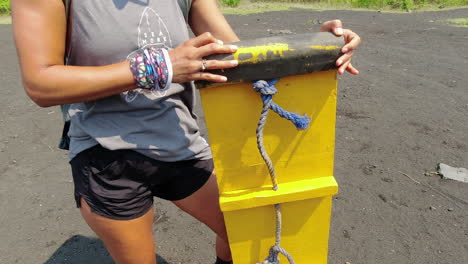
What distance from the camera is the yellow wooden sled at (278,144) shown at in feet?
3.25

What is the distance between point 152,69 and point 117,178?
0.48 m

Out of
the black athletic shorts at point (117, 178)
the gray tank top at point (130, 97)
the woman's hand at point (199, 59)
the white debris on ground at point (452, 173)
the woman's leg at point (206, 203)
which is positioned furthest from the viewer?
the white debris on ground at point (452, 173)

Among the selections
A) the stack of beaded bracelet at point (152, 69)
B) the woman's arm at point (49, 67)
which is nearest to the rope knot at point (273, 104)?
the stack of beaded bracelet at point (152, 69)

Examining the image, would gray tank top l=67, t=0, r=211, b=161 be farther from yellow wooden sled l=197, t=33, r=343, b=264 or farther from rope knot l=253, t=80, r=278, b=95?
rope knot l=253, t=80, r=278, b=95

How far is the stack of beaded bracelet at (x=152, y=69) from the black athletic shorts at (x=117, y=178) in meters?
0.35

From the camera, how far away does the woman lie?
3.23ft

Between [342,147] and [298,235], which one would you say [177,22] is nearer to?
[298,235]

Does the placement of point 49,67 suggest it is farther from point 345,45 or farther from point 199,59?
point 345,45

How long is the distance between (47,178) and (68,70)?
2.54 metres

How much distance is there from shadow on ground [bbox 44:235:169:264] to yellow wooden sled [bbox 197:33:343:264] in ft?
4.38

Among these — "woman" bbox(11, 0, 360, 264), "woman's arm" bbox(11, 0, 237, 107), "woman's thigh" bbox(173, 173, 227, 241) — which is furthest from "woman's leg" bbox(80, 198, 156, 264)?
"woman's arm" bbox(11, 0, 237, 107)

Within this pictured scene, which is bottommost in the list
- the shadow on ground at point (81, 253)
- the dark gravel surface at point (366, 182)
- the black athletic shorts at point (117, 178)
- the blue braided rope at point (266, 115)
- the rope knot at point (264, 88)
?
the shadow on ground at point (81, 253)

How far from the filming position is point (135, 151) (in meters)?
1.26

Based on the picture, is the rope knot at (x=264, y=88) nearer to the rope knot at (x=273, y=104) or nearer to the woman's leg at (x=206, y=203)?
the rope knot at (x=273, y=104)
